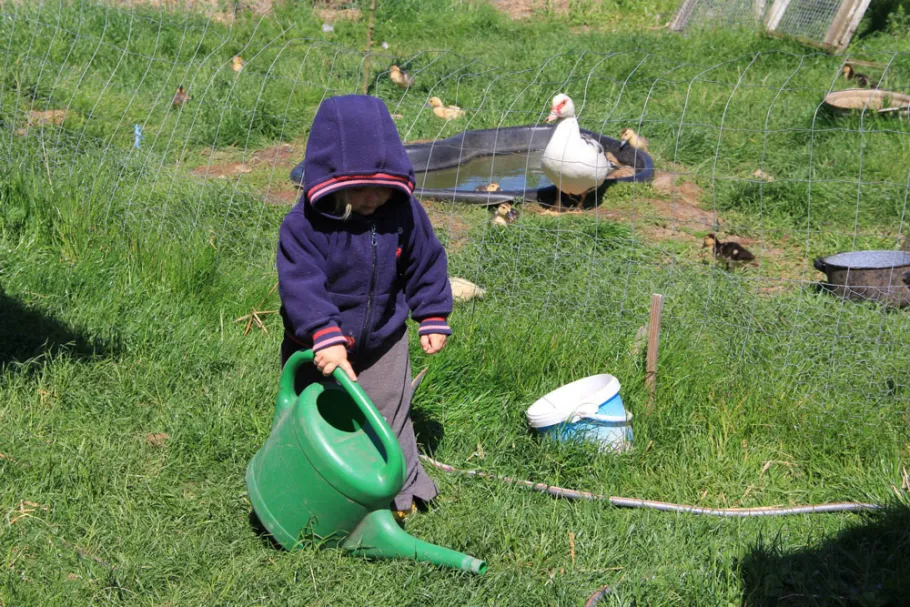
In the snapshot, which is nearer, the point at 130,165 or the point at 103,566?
the point at 103,566

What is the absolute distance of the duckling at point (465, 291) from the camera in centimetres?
416

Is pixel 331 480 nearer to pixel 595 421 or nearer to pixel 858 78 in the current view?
pixel 595 421

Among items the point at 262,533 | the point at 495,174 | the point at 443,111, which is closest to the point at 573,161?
the point at 495,174

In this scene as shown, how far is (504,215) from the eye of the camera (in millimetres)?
5469

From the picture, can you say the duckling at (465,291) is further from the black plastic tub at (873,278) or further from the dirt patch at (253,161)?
the dirt patch at (253,161)

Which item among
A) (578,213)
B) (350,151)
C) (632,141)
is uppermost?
(350,151)

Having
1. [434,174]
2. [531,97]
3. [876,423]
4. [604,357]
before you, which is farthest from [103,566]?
[531,97]

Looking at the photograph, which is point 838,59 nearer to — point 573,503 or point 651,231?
point 651,231

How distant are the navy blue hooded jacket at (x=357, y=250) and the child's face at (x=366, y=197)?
0.13 feet

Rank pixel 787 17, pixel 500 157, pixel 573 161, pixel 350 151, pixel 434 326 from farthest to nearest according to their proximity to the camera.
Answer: pixel 787 17 → pixel 500 157 → pixel 573 161 → pixel 434 326 → pixel 350 151

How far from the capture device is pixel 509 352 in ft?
12.0

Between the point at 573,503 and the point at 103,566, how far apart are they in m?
1.57

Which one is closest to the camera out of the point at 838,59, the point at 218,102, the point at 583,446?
the point at 583,446

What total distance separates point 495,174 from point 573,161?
1.57 meters
